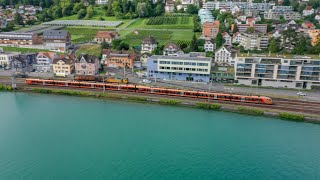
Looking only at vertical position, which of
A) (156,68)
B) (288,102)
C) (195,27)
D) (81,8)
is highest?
(81,8)

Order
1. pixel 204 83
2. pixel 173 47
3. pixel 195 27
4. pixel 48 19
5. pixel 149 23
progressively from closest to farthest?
pixel 204 83
pixel 173 47
pixel 195 27
pixel 149 23
pixel 48 19

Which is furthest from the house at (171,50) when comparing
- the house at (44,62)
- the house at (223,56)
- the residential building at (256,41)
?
the house at (44,62)

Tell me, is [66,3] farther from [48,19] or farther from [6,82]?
[6,82]

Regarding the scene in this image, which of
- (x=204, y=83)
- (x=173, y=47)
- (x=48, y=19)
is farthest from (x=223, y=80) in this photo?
(x=48, y=19)

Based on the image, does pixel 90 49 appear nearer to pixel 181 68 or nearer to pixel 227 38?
pixel 181 68

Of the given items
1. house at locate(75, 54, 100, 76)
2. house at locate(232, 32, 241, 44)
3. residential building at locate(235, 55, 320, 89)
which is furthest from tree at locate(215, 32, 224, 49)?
house at locate(75, 54, 100, 76)
